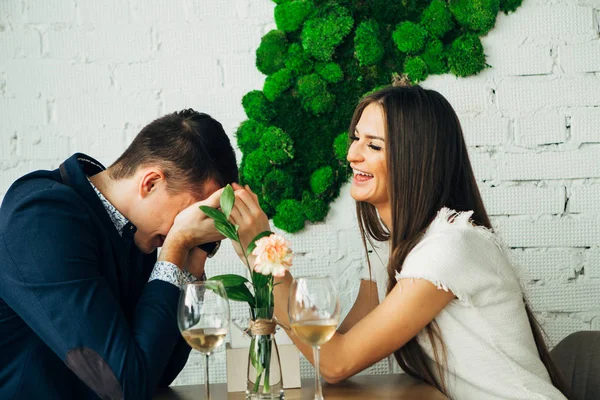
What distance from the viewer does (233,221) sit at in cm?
145

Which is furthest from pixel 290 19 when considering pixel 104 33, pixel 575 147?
pixel 575 147

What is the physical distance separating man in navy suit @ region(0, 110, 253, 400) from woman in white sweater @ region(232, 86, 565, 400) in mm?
279

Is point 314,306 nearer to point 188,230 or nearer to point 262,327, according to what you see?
point 262,327

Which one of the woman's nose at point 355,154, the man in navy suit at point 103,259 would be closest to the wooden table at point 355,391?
the man in navy suit at point 103,259

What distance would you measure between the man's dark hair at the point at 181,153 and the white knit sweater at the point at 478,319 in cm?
46

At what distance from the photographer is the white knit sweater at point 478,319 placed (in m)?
1.43

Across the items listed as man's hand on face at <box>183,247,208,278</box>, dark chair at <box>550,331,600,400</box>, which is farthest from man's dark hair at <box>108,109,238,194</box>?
dark chair at <box>550,331,600,400</box>

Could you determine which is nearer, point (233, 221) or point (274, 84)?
point (233, 221)

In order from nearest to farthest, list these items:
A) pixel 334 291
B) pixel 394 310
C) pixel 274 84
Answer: pixel 334 291
pixel 394 310
pixel 274 84

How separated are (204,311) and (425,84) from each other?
1225 mm

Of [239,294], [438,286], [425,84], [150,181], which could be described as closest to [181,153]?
[150,181]

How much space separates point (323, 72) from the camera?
2.06m

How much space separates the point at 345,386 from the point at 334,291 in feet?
1.33

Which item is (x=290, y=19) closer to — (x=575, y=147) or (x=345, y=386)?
(x=575, y=147)
